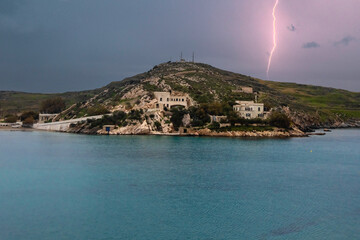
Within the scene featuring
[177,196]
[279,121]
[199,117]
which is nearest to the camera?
[177,196]

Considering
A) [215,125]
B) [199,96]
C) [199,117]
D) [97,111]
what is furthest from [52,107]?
[215,125]

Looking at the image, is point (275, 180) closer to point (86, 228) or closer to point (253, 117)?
point (86, 228)

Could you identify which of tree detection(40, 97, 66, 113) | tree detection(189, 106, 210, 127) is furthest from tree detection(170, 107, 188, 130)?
tree detection(40, 97, 66, 113)

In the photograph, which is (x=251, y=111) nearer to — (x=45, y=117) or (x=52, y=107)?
(x=45, y=117)

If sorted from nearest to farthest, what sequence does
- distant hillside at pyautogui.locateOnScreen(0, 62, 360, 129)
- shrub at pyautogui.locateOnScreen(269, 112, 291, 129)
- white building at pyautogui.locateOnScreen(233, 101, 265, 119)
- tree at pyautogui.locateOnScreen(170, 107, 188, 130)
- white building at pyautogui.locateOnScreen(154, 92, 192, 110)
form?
1. tree at pyautogui.locateOnScreen(170, 107, 188, 130)
2. shrub at pyautogui.locateOnScreen(269, 112, 291, 129)
3. white building at pyautogui.locateOnScreen(233, 101, 265, 119)
4. white building at pyautogui.locateOnScreen(154, 92, 192, 110)
5. distant hillside at pyautogui.locateOnScreen(0, 62, 360, 129)

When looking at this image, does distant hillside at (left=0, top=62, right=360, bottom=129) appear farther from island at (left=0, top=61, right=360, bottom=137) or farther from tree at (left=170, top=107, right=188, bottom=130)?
tree at (left=170, top=107, right=188, bottom=130)

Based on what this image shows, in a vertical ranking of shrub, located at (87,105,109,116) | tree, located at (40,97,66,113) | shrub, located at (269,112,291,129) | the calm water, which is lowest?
the calm water

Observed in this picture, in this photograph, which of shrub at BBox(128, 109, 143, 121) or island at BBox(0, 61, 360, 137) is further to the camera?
shrub at BBox(128, 109, 143, 121)

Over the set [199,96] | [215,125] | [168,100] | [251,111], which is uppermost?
[199,96]

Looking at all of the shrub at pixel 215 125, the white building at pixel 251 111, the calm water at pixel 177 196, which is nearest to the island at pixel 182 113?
the white building at pixel 251 111
